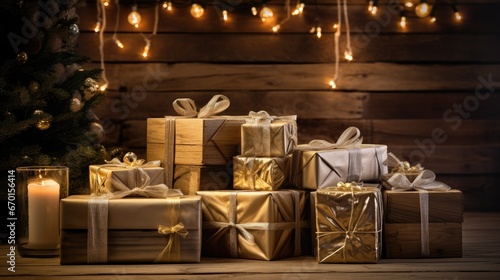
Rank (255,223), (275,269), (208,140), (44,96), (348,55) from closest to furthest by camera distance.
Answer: (275,269) < (255,223) < (208,140) < (44,96) < (348,55)

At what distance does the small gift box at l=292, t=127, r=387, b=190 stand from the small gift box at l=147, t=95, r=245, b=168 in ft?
0.94

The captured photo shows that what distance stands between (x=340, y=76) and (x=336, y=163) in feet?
4.55

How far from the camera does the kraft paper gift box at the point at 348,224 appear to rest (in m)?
2.71

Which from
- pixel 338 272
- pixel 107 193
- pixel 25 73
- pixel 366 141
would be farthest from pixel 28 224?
pixel 366 141

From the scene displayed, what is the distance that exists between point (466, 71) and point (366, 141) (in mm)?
695

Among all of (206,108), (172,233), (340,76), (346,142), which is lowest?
(172,233)

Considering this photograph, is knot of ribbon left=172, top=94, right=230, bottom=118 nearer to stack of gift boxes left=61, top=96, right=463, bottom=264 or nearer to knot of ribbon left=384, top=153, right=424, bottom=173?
stack of gift boxes left=61, top=96, right=463, bottom=264

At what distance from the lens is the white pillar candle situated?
283 cm

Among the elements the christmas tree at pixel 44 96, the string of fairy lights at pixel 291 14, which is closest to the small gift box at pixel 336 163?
the christmas tree at pixel 44 96

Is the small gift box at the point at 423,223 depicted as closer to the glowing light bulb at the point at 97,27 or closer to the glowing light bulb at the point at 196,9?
the glowing light bulb at the point at 196,9

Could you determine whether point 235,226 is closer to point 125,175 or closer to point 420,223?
point 125,175

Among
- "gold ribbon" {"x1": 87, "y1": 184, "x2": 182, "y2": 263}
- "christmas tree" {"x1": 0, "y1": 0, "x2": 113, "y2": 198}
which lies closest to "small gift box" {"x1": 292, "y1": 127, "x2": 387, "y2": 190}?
"gold ribbon" {"x1": 87, "y1": 184, "x2": 182, "y2": 263}

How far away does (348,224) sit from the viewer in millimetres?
2717

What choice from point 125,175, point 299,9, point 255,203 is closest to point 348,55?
point 299,9
